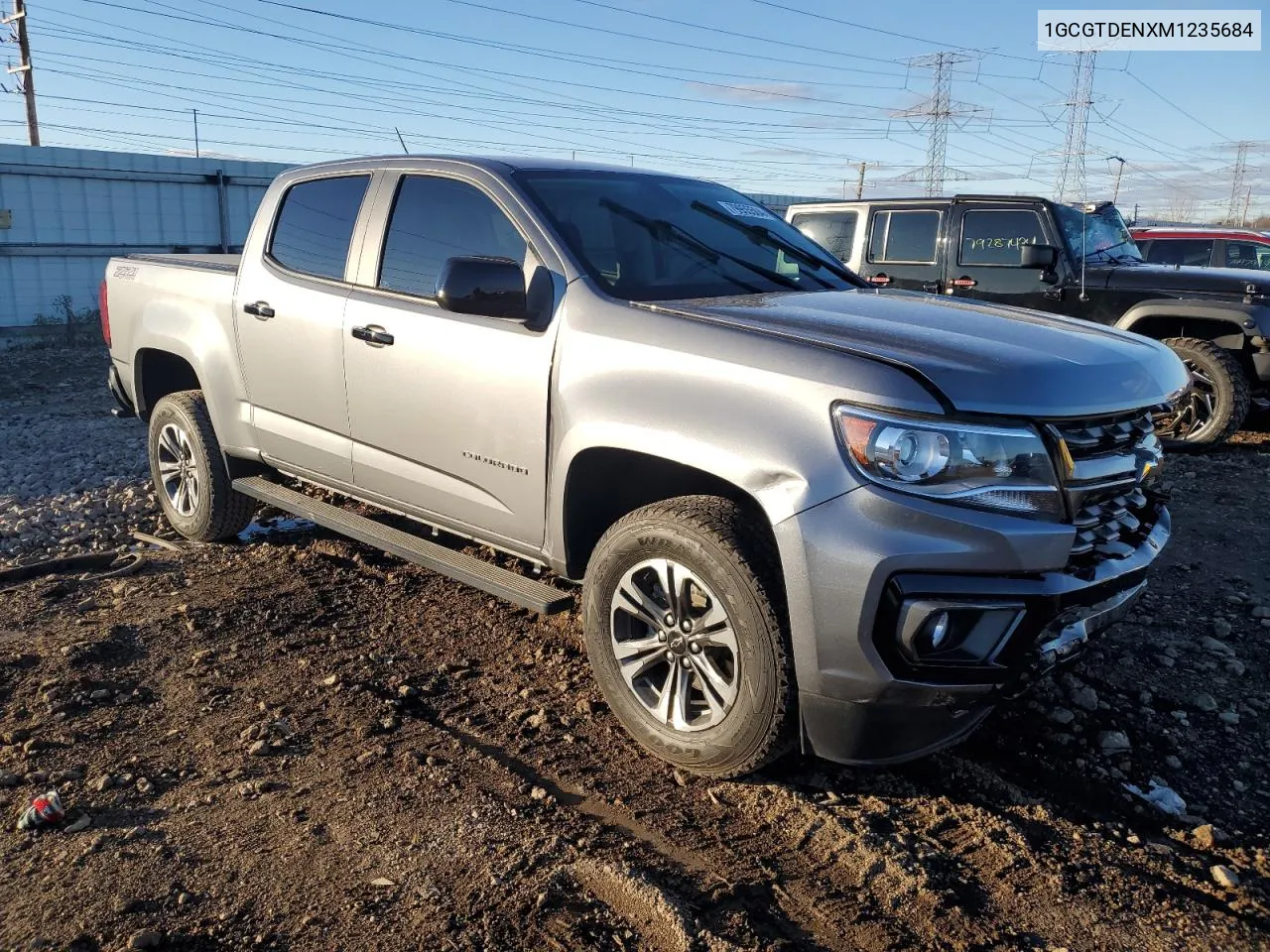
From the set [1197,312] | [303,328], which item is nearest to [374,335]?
[303,328]

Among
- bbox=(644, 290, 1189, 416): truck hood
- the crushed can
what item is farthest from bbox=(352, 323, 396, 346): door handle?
the crushed can

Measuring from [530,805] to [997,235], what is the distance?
24.4 ft

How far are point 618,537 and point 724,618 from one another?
1.48ft

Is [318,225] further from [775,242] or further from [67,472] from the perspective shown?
[67,472]

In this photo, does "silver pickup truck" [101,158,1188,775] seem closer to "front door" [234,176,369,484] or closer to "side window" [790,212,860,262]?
Answer: "front door" [234,176,369,484]

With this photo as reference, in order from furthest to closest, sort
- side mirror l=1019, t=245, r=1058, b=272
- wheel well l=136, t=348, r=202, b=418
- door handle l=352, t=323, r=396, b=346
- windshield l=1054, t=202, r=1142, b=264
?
1. windshield l=1054, t=202, r=1142, b=264
2. side mirror l=1019, t=245, r=1058, b=272
3. wheel well l=136, t=348, r=202, b=418
4. door handle l=352, t=323, r=396, b=346

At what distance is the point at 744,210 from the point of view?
4.47 meters

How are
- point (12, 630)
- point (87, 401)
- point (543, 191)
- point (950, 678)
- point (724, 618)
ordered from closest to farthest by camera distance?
point (950, 678) < point (724, 618) < point (543, 191) < point (12, 630) < point (87, 401)

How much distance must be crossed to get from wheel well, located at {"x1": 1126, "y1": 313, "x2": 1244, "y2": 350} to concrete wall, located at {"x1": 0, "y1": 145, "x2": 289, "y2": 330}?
566 inches

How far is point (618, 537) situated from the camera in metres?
3.20

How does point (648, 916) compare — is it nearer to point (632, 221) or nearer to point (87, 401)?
point (632, 221)

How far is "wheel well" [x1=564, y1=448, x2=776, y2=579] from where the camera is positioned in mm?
3285

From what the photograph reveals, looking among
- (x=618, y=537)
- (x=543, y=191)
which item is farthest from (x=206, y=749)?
(x=543, y=191)

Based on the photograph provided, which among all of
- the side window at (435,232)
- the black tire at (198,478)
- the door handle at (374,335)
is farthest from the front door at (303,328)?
the black tire at (198,478)
